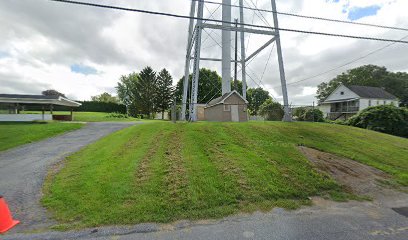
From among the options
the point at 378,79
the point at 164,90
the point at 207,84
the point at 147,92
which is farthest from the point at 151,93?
the point at 378,79

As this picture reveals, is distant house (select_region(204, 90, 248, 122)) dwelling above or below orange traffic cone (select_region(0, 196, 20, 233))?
above

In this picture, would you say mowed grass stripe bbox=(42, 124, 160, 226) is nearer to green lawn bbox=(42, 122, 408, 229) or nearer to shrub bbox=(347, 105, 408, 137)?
green lawn bbox=(42, 122, 408, 229)

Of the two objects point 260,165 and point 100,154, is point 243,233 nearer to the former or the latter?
point 260,165

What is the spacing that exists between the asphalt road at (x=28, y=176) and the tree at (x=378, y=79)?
58970 millimetres

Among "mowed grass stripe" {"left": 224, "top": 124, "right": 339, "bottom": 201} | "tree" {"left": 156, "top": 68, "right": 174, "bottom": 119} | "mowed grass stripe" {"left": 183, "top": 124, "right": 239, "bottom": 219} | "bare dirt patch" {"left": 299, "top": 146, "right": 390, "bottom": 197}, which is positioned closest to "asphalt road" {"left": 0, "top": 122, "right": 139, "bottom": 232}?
"mowed grass stripe" {"left": 183, "top": 124, "right": 239, "bottom": 219}

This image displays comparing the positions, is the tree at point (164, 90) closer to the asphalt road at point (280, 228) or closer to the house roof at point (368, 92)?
the house roof at point (368, 92)

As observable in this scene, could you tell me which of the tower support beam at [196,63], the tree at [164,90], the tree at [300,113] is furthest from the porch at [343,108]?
the tower support beam at [196,63]

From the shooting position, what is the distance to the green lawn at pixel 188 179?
14.0 ft

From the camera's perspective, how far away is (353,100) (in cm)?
4009

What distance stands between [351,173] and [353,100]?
4110 centimetres

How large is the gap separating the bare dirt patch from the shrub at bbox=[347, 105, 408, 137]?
16491mm

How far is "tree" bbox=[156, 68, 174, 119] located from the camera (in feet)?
161

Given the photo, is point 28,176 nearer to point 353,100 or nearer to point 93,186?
point 93,186

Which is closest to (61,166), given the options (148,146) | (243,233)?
(148,146)
